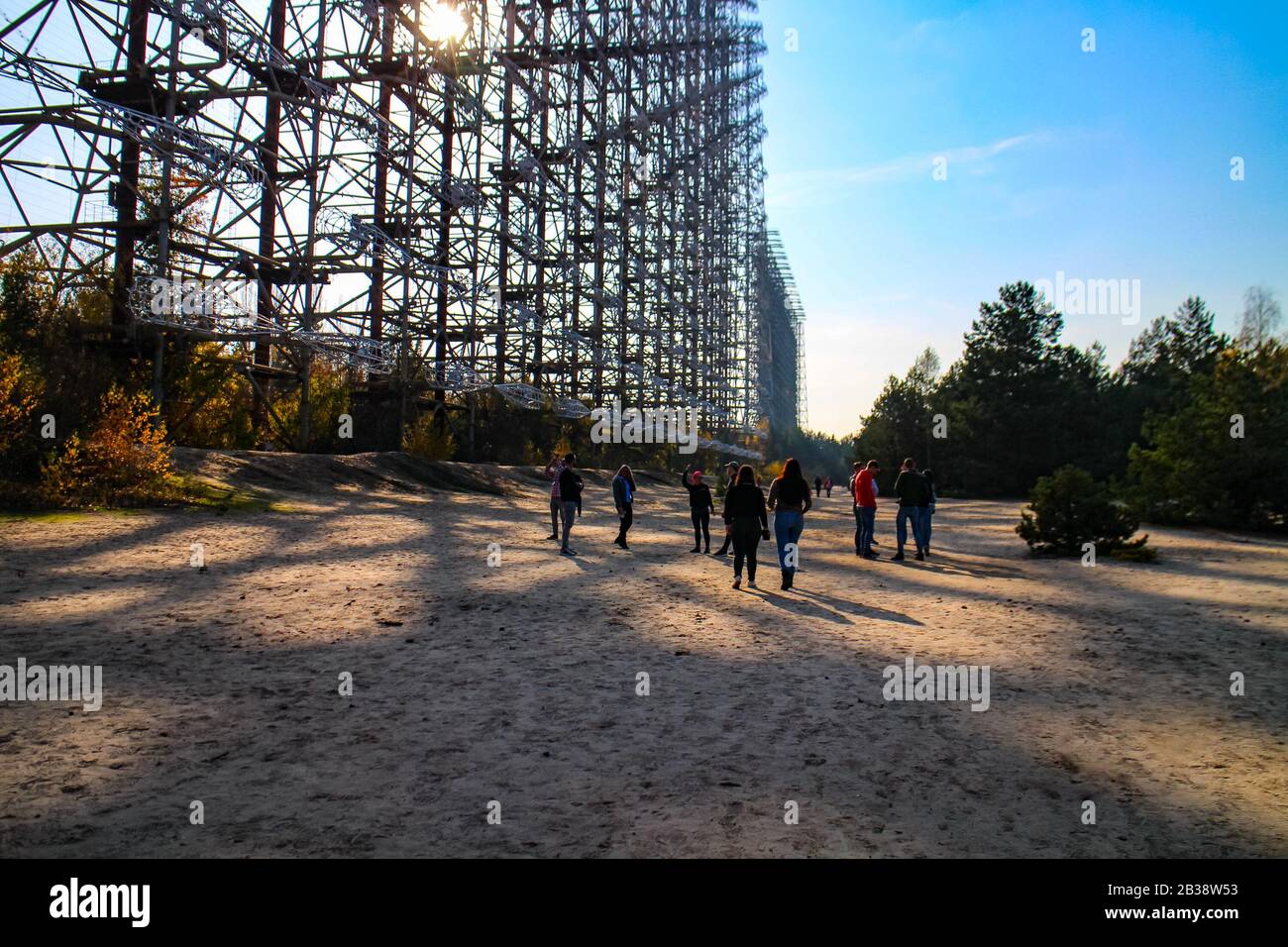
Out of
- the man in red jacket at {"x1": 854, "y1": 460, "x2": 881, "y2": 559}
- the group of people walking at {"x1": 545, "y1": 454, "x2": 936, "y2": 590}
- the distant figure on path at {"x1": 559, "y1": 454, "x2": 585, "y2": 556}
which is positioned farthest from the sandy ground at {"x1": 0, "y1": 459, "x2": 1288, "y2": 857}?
the man in red jacket at {"x1": 854, "y1": 460, "x2": 881, "y2": 559}

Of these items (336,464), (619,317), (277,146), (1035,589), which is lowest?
(1035,589)

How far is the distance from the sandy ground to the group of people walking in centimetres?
87

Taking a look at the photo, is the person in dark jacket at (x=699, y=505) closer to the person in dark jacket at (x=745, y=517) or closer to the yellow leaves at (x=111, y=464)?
the person in dark jacket at (x=745, y=517)

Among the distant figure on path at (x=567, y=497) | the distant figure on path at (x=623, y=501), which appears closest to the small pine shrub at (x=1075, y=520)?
the distant figure on path at (x=623, y=501)

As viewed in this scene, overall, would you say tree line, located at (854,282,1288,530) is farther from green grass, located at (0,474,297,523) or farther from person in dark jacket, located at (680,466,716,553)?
green grass, located at (0,474,297,523)

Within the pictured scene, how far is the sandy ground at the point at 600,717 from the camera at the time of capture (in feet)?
10.5

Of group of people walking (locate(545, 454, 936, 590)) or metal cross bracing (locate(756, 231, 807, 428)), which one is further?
metal cross bracing (locate(756, 231, 807, 428))

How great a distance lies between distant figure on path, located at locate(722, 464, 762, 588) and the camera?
9844 mm

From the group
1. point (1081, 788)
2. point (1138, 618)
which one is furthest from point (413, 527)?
point (1081, 788)

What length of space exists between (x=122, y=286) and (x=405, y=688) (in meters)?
15.4

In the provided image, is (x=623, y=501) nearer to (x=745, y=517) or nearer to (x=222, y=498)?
(x=745, y=517)

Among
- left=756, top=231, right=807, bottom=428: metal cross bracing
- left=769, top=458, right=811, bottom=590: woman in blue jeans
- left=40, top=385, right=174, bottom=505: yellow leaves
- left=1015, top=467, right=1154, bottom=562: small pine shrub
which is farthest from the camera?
left=756, top=231, right=807, bottom=428: metal cross bracing
